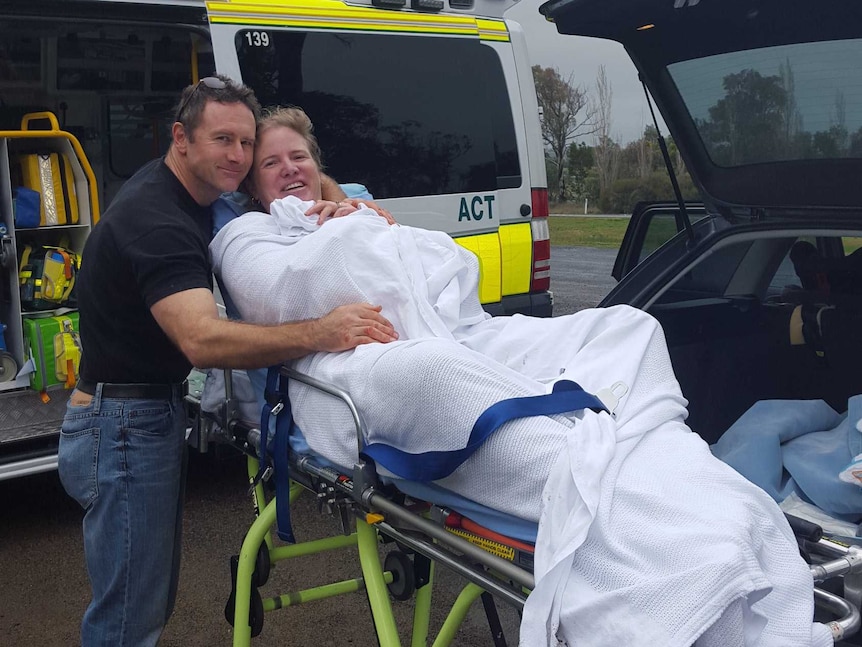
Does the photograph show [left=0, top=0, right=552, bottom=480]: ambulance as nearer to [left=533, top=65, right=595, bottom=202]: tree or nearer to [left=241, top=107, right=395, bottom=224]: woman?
[left=241, top=107, right=395, bottom=224]: woman

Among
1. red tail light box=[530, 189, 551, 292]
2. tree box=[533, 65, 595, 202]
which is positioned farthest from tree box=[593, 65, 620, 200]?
red tail light box=[530, 189, 551, 292]

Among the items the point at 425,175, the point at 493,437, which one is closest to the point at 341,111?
the point at 425,175

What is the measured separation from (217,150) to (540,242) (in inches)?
132

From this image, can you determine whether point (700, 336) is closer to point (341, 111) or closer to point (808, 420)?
point (808, 420)

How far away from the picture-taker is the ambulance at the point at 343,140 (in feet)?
14.6

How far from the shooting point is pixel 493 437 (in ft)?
5.64

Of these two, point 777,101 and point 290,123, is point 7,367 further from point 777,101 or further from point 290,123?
point 777,101

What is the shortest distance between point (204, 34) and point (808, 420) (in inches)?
137

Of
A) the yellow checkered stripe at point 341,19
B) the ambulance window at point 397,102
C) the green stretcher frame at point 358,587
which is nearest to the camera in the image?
the green stretcher frame at point 358,587

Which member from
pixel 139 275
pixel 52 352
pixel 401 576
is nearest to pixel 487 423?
pixel 139 275

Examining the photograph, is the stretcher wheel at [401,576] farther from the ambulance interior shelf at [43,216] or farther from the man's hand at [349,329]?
the ambulance interior shelf at [43,216]

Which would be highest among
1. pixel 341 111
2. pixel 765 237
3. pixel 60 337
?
pixel 341 111

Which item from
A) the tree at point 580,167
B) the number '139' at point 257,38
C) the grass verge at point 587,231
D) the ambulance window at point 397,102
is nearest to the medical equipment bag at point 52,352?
the ambulance window at point 397,102

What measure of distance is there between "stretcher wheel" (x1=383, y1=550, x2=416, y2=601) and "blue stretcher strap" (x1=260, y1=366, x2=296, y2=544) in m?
0.46
